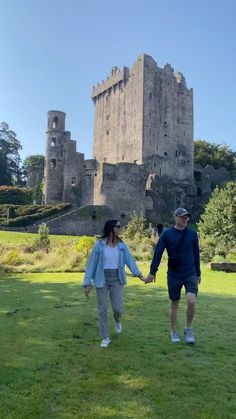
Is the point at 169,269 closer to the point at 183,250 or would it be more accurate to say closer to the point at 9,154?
the point at 183,250

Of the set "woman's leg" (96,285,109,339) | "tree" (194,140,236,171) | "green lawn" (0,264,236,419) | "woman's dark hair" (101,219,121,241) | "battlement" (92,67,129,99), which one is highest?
"battlement" (92,67,129,99)

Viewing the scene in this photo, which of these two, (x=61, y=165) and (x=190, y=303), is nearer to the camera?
(x=190, y=303)

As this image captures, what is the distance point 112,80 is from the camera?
223 feet

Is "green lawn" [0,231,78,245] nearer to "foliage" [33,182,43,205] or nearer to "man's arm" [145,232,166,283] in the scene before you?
"man's arm" [145,232,166,283]

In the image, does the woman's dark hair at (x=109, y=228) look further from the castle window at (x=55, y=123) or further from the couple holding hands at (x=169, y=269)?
the castle window at (x=55, y=123)

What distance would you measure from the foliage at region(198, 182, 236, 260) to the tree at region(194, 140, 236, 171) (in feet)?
158

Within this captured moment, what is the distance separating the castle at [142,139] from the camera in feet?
193

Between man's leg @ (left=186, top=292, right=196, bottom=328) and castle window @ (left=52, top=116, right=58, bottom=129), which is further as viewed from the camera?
castle window @ (left=52, top=116, right=58, bottom=129)

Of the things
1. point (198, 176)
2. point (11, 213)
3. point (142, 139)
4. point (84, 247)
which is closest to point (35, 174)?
point (142, 139)

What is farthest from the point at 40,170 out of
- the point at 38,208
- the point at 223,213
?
the point at 223,213

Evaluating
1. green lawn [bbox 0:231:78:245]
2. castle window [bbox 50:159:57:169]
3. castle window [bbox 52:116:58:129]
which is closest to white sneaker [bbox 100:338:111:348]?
green lawn [bbox 0:231:78:245]

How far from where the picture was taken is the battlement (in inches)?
2576

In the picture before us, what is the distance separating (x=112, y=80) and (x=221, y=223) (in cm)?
4662

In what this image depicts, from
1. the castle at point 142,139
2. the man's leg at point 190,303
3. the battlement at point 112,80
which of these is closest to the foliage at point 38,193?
the castle at point 142,139
